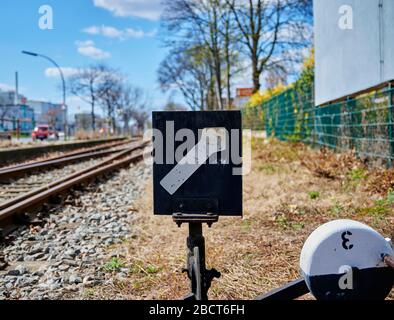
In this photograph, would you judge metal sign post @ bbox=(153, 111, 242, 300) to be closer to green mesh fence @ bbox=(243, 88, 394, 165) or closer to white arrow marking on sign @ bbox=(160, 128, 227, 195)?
white arrow marking on sign @ bbox=(160, 128, 227, 195)

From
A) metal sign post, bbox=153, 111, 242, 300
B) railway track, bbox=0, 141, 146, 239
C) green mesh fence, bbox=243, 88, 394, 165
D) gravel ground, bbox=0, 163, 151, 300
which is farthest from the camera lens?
green mesh fence, bbox=243, 88, 394, 165

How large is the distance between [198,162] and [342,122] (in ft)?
28.2

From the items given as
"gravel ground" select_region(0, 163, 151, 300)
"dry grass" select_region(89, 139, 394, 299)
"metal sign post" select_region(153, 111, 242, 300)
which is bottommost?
"gravel ground" select_region(0, 163, 151, 300)

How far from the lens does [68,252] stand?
4.15m

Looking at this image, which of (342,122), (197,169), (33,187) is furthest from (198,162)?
(342,122)

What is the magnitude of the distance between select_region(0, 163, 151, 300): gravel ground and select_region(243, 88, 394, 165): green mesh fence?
4.14 meters

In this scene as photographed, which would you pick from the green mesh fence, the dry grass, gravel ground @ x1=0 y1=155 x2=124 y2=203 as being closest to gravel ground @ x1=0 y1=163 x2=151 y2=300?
the dry grass

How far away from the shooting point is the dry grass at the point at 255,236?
121 inches

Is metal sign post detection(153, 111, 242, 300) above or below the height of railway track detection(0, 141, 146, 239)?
above

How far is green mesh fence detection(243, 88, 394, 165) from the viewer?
23.1 feet

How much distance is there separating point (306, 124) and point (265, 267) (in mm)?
10935

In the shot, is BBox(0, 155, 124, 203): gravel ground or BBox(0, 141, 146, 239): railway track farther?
BBox(0, 155, 124, 203): gravel ground

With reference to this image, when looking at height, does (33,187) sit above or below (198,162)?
below

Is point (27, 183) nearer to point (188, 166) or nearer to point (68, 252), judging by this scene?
point (68, 252)
